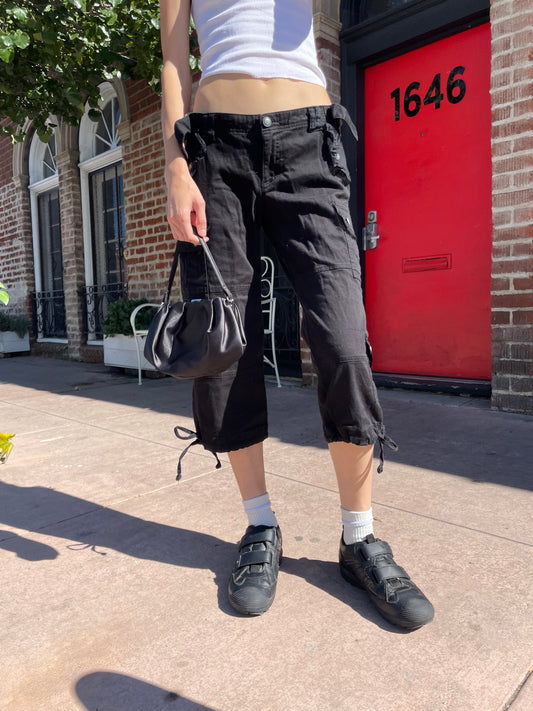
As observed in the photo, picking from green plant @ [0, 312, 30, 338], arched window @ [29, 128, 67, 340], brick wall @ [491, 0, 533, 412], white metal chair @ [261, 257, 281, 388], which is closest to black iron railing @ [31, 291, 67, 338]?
arched window @ [29, 128, 67, 340]

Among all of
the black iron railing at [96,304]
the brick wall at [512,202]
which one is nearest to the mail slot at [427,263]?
the brick wall at [512,202]

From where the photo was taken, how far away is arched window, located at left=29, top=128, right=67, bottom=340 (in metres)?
8.63

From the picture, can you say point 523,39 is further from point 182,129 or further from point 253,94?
point 182,129

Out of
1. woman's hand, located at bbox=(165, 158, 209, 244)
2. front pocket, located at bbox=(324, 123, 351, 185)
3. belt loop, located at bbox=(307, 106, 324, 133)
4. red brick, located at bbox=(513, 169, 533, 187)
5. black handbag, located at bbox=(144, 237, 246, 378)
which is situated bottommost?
black handbag, located at bbox=(144, 237, 246, 378)

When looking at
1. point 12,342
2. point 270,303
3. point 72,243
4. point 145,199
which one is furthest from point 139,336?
point 12,342

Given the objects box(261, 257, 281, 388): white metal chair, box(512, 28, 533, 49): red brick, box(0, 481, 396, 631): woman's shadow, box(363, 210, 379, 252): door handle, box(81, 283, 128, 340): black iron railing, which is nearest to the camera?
box(0, 481, 396, 631): woman's shadow

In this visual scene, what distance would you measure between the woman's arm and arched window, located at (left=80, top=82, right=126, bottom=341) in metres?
5.48

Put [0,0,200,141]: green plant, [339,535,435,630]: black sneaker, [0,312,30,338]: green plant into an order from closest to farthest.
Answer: [339,535,435,630]: black sneaker → [0,0,200,141]: green plant → [0,312,30,338]: green plant

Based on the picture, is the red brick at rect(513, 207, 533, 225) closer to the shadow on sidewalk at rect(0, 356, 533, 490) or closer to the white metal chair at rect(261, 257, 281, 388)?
the shadow on sidewalk at rect(0, 356, 533, 490)

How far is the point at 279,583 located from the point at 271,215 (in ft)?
3.31

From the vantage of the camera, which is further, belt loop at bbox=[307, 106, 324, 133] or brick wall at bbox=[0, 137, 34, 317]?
brick wall at bbox=[0, 137, 34, 317]

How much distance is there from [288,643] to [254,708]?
0.21 m

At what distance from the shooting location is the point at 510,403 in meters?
3.31

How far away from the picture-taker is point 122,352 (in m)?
5.91
